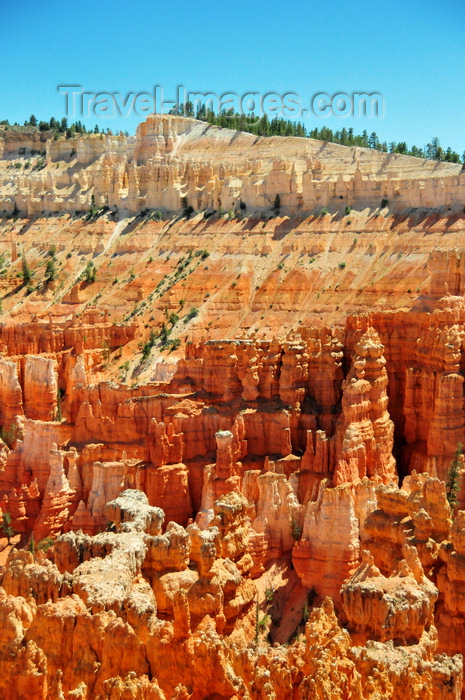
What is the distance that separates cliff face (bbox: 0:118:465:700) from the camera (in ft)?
62.3

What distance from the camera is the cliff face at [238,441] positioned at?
18984mm

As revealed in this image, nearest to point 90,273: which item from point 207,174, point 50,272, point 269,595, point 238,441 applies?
point 50,272

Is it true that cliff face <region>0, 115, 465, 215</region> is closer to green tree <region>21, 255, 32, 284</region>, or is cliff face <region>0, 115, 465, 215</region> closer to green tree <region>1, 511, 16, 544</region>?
green tree <region>21, 255, 32, 284</region>

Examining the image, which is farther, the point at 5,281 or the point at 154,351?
the point at 5,281

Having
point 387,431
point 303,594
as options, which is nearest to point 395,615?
point 303,594

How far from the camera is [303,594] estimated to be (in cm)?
3225

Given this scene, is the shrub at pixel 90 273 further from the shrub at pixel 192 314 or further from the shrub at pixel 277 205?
the shrub at pixel 277 205

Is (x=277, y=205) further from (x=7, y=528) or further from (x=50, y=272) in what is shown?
(x=7, y=528)

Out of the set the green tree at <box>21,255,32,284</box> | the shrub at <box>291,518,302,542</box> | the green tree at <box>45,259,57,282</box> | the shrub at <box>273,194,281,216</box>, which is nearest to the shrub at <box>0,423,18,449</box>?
→ the shrub at <box>291,518,302,542</box>

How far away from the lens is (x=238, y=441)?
4059 cm

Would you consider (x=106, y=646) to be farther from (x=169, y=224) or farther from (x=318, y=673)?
(x=169, y=224)

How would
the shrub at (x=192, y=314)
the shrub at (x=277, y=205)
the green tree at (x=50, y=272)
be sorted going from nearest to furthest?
the shrub at (x=192, y=314), the shrub at (x=277, y=205), the green tree at (x=50, y=272)

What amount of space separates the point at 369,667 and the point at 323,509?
50.5 feet

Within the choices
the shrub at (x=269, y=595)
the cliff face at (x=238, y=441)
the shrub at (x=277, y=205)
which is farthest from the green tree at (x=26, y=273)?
the shrub at (x=269, y=595)
